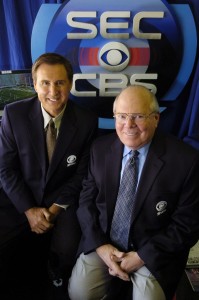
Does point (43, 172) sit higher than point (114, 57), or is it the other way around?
point (114, 57)

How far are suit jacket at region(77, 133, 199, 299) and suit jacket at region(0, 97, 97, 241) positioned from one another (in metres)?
0.31

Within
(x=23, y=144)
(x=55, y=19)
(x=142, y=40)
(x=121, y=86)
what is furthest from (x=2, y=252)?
(x=142, y=40)

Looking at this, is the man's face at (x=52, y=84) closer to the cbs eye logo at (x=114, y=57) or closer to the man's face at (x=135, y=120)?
the man's face at (x=135, y=120)

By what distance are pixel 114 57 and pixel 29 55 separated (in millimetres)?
567

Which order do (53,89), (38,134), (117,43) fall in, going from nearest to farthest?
(53,89), (38,134), (117,43)

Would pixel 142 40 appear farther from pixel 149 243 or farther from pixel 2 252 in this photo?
pixel 2 252

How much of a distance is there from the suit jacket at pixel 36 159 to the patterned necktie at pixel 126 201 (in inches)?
15.7

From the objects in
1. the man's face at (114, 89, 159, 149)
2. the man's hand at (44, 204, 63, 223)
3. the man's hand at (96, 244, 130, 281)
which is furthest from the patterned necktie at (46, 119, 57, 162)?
the man's hand at (96, 244, 130, 281)

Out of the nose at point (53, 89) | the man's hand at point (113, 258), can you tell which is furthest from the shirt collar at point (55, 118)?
the man's hand at point (113, 258)

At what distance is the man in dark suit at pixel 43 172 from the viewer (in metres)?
1.62

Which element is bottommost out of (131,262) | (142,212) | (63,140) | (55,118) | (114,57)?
(131,262)

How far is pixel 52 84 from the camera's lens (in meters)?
1.50

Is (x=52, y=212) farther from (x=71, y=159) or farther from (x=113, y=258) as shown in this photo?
(x=113, y=258)

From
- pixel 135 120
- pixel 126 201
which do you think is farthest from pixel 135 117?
pixel 126 201
